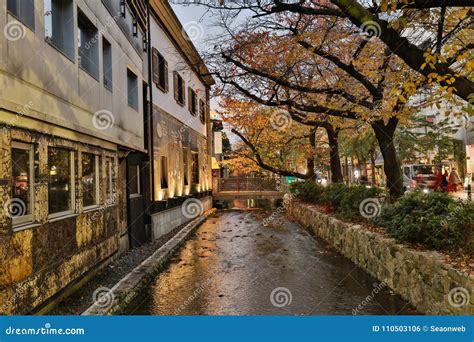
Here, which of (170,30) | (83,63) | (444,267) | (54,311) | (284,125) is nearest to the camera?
(444,267)

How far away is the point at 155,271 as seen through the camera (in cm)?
956

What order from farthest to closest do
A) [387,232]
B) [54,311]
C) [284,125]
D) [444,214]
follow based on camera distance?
[284,125] → [387,232] → [444,214] → [54,311]

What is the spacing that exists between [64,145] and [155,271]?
3.78m

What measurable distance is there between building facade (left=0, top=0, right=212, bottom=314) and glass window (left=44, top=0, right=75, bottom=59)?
0.06 feet

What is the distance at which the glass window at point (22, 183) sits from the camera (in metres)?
5.72

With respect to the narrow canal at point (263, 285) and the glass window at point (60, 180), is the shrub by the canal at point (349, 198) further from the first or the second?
the glass window at point (60, 180)

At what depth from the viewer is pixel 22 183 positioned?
596 centimetres

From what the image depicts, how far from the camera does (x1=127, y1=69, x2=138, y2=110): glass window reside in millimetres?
13250

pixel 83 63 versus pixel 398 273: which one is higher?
pixel 83 63

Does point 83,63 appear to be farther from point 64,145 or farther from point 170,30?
point 170,30

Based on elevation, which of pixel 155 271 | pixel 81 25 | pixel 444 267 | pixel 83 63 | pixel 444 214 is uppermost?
pixel 81 25

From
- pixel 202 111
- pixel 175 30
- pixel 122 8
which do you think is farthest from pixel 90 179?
pixel 202 111

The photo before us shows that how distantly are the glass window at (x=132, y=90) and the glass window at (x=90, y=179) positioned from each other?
4.31 metres

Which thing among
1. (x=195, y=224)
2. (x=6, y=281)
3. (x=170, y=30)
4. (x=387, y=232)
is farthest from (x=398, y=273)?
(x=170, y=30)
